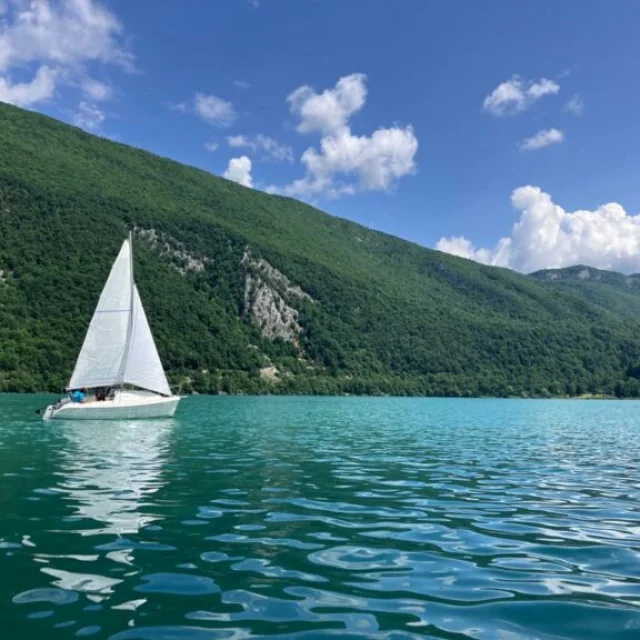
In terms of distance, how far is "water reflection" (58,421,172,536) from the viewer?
12.4 metres

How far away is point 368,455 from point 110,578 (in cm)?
1777

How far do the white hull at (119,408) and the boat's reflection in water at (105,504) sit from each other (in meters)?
14.5

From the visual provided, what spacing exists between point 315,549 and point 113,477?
32.2 ft

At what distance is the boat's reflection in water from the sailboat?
16156 millimetres

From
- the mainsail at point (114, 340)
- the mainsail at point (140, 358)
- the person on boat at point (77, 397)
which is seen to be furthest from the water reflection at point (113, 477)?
the mainsail at point (140, 358)

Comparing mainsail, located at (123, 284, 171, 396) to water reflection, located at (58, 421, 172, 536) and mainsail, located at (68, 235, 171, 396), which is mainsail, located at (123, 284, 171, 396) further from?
water reflection, located at (58, 421, 172, 536)

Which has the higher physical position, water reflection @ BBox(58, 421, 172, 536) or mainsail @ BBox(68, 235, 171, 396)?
mainsail @ BBox(68, 235, 171, 396)

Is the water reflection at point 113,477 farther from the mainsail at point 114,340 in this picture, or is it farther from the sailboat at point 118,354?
the mainsail at point 114,340

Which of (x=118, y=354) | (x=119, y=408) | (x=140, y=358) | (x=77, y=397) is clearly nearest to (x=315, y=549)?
(x=119, y=408)

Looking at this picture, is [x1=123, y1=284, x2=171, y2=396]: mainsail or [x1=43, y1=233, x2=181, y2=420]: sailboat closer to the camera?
[x1=43, y1=233, x2=181, y2=420]: sailboat

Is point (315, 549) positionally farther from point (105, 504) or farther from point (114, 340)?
point (114, 340)

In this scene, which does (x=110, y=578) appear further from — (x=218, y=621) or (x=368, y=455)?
(x=368, y=455)

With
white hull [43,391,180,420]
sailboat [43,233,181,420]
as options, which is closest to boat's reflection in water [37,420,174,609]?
white hull [43,391,180,420]

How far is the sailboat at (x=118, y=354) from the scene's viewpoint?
47.3 m
